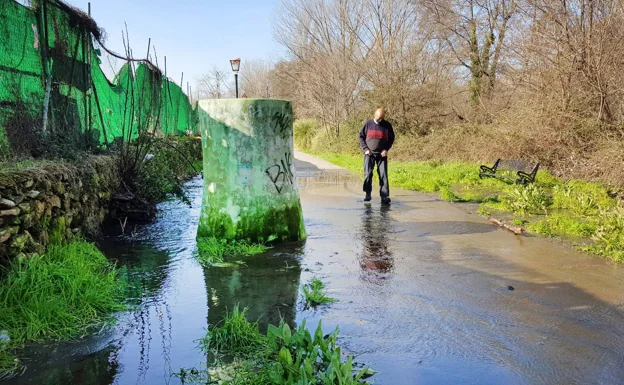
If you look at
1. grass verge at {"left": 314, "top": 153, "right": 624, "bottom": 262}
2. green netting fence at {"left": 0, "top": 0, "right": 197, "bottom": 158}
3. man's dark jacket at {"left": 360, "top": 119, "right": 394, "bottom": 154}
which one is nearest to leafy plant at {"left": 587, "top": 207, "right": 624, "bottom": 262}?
grass verge at {"left": 314, "top": 153, "right": 624, "bottom": 262}

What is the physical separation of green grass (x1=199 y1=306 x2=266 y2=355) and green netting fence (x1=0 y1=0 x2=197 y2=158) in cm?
364

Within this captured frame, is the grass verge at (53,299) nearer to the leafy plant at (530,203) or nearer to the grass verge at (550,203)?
the grass verge at (550,203)

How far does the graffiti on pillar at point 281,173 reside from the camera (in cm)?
604

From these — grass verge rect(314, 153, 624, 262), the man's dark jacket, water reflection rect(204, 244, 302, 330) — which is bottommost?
water reflection rect(204, 244, 302, 330)

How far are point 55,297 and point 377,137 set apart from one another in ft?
22.5

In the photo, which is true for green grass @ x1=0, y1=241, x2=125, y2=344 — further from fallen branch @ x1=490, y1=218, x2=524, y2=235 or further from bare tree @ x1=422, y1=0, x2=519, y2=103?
bare tree @ x1=422, y1=0, x2=519, y2=103

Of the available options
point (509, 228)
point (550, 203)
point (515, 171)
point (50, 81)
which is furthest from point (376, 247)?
point (515, 171)

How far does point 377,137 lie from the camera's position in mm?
9617

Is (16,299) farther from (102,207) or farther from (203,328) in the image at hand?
(102,207)

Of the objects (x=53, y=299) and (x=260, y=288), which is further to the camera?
(x=260, y=288)

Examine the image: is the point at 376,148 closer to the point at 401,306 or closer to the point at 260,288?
the point at 260,288

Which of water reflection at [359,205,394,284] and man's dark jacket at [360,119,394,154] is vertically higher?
man's dark jacket at [360,119,394,154]

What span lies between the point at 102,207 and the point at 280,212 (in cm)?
260

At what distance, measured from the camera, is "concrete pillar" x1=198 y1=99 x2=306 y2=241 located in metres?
5.91
